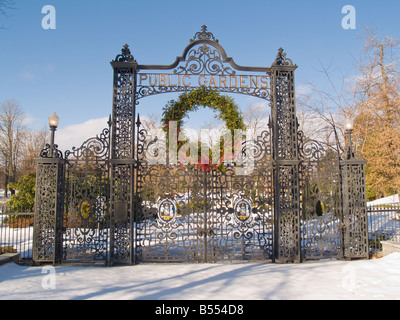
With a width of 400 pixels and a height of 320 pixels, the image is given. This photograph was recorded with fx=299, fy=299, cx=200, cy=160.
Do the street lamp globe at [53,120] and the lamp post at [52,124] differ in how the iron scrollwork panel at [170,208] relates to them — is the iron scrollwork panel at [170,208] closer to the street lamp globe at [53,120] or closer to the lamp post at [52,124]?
the lamp post at [52,124]

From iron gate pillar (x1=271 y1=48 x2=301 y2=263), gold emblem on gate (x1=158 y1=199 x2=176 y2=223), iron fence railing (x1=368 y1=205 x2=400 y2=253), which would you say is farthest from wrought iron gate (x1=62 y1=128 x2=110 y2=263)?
iron fence railing (x1=368 y1=205 x2=400 y2=253)

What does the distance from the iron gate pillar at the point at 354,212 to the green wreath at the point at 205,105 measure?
3760mm

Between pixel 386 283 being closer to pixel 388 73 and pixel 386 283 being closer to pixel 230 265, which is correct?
pixel 230 265

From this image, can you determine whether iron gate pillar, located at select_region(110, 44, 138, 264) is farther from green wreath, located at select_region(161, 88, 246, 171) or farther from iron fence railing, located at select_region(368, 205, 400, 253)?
iron fence railing, located at select_region(368, 205, 400, 253)

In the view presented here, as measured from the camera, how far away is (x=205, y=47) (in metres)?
7.70

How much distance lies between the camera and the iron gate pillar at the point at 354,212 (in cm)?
736

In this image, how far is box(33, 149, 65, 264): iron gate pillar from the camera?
693 centimetres

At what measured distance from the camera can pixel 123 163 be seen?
7.09m

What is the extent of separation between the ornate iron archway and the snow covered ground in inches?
18.8

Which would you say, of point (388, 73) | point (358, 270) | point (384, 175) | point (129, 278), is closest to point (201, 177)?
point (129, 278)

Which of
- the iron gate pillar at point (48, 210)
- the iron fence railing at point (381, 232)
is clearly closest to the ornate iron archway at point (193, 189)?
the iron gate pillar at point (48, 210)

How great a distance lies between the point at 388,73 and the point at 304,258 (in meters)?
9.72

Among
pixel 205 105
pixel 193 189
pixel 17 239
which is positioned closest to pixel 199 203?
pixel 193 189

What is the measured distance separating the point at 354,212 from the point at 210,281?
4.15m
